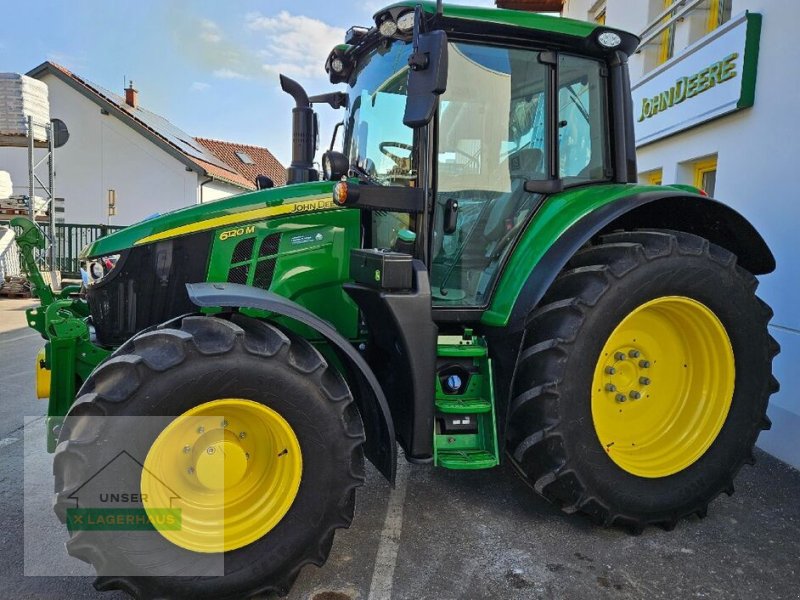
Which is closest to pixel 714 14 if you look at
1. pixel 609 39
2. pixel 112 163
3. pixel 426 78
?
pixel 609 39

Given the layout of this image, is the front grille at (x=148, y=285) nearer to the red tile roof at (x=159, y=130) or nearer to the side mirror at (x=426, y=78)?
the side mirror at (x=426, y=78)

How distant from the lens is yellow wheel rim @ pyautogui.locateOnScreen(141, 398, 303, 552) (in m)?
2.29

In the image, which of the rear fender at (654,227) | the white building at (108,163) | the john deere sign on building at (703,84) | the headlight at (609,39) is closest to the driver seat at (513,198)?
the rear fender at (654,227)

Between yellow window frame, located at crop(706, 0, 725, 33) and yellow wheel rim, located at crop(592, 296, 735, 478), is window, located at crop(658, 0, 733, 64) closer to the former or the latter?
yellow window frame, located at crop(706, 0, 725, 33)

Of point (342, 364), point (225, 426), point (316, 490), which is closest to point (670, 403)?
point (342, 364)

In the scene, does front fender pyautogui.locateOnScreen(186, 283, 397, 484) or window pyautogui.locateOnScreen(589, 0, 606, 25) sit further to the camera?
window pyautogui.locateOnScreen(589, 0, 606, 25)

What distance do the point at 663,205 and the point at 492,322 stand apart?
129 centimetres

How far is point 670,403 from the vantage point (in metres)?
3.28

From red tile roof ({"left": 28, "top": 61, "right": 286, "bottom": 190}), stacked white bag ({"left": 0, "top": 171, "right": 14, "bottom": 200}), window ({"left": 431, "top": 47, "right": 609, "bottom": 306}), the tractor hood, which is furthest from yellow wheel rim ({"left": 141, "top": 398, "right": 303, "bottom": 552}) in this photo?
red tile roof ({"left": 28, "top": 61, "right": 286, "bottom": 190})

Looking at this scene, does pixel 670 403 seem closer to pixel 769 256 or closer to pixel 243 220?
pixel 769 256

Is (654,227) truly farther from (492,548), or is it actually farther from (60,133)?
(60,133)

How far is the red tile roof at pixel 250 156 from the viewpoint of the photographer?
88.9ft

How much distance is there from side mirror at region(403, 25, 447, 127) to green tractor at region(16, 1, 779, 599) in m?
0.01

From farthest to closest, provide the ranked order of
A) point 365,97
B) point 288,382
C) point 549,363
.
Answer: point 365,97 < point 549,363 < point 288,382
